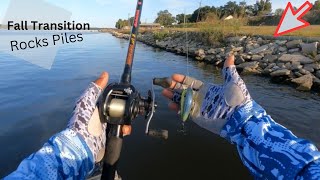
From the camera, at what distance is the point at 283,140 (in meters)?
1.96

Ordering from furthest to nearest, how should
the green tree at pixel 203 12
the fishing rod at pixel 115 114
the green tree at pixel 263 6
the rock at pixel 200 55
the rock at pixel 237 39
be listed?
the green tree at pixel 263 6 → the green tree at pixel 203 12 → the rock at pixel 237 39 → the rock at pixel 200 55 → the fishing rod at pixel 115 114

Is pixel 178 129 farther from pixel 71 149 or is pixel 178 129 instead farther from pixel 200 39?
pixel 200 39

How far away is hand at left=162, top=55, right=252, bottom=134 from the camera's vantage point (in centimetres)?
272

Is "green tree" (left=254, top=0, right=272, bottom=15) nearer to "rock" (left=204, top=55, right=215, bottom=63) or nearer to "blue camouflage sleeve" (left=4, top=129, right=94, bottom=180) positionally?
"rock" (left=204, top=55, right=215, bottom=63)

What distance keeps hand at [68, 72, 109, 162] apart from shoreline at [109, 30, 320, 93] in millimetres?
10804

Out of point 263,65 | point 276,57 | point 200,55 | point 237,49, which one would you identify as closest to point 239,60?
point 263,65

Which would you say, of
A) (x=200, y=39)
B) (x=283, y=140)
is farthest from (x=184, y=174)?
(x=200, y=39)

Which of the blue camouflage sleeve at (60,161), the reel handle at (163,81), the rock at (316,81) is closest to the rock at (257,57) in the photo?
the rock at (316,81)

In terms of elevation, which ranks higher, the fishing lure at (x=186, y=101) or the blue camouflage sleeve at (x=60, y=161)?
the fishing lure at (x=186, y=101)

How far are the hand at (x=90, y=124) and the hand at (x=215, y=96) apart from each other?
0.98m

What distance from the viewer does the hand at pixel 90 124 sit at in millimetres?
1985

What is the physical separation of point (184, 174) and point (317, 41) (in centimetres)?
1366

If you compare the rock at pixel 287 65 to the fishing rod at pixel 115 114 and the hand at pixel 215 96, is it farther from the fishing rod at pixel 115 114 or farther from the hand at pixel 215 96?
the fishing rod at pixel 115 114

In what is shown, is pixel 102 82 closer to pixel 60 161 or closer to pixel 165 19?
pixel 60 161
